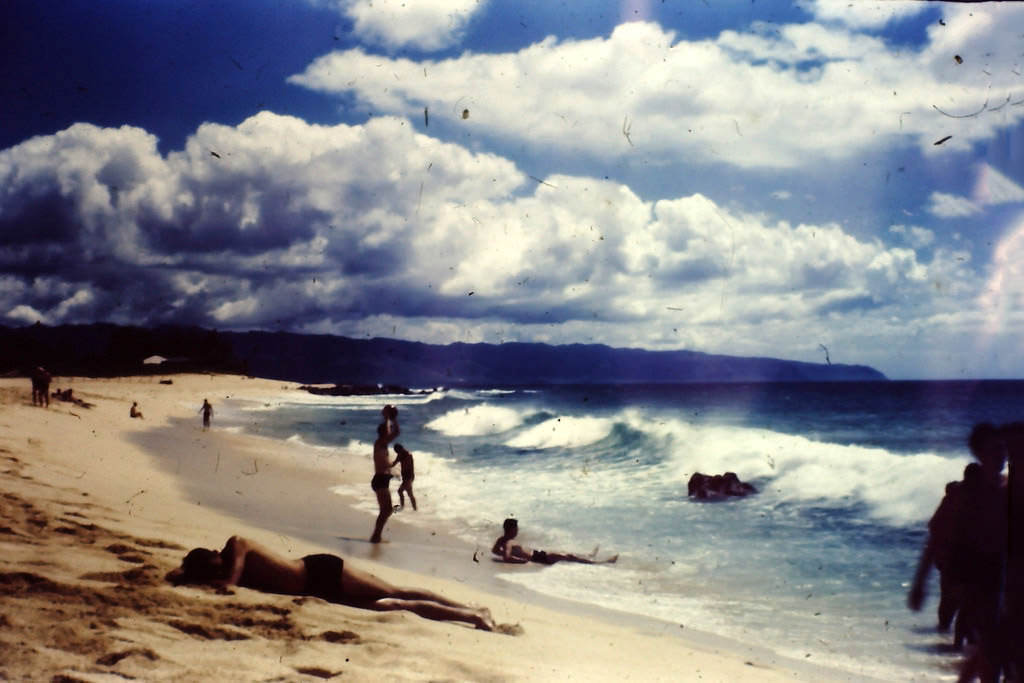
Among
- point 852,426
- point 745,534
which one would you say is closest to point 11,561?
point 745,534

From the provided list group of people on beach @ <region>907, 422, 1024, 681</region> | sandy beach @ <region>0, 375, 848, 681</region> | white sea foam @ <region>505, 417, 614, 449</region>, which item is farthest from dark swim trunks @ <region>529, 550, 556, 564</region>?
white sea foam @ <region>505, 417, 614, 449</region>

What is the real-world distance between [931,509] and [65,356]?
666 inches

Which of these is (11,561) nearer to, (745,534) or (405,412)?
(745,534)

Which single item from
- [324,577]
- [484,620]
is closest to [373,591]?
[324,577]

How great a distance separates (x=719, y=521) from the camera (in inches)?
408

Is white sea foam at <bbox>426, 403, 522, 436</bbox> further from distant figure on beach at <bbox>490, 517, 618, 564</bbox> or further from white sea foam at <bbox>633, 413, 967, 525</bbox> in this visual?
distant figure on beach at <bbox>490, 517, 618, 564</bbox>

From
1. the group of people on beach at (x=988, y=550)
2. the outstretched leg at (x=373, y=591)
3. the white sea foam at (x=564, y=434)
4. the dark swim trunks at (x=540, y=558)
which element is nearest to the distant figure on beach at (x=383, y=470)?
the dark swim trunks at (x=540, y=558)

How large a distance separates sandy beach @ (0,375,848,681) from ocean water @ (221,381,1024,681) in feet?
2.75

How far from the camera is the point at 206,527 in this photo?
21.1 ft

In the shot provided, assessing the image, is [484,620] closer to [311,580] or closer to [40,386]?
[311,580]

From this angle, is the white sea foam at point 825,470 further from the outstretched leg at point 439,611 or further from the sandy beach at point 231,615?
the outstretched leg at point 439,611

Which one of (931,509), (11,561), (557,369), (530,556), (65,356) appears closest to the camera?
(11,561)

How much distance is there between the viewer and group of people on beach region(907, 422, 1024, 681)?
12.6 ft

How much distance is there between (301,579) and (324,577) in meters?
0.14
